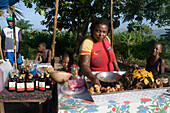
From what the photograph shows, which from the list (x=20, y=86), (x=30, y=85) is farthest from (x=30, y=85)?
(x=20, y=86)

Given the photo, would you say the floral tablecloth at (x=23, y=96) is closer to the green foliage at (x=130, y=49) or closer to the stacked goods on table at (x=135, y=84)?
the stacked goods on table at (x=135, y=84)

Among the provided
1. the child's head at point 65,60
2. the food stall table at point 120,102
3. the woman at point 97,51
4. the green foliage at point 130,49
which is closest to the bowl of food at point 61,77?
the woman at point 97,51

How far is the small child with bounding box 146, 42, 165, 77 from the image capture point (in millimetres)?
1882

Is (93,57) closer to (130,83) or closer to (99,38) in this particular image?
(99,38)

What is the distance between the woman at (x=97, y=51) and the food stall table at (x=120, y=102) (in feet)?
1.35

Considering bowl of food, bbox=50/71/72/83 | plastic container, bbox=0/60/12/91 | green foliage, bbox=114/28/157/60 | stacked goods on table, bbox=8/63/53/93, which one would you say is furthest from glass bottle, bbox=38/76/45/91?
green foliage, bbox=114/28/157/60

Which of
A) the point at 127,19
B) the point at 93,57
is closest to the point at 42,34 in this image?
the point at 127,19

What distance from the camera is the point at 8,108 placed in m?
2.83

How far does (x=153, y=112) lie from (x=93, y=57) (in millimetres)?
880

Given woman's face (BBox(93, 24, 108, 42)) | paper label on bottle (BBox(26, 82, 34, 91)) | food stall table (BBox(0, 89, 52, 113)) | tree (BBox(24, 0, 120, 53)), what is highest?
tree (BBox(24, 0, 120, 53))

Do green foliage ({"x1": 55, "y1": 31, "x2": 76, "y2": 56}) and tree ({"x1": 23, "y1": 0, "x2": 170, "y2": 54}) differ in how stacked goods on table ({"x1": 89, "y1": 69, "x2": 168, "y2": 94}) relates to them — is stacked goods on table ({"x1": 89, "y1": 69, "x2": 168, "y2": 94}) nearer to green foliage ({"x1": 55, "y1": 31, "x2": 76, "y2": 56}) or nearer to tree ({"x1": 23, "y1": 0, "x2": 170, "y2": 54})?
tree ({"x1": 23, "y1": 0, "x2": 170, "y2": 54})

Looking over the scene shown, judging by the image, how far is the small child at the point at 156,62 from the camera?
6.17 feet

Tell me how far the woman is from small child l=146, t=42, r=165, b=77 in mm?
537

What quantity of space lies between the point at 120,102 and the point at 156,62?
103 cm
